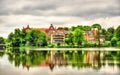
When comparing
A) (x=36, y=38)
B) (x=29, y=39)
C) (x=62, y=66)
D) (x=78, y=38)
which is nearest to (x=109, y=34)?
(x=36, y=38)

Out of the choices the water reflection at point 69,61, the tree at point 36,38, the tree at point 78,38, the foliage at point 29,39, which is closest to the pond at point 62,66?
the water reflection at point 69,61

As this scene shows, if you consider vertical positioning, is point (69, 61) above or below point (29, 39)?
below

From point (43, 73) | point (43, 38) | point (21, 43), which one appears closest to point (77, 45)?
point (43, 38)

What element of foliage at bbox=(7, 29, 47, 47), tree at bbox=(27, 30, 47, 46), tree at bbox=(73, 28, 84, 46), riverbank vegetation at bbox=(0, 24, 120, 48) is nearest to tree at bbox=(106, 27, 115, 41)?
riverbank vegetation at bbox=(0, 24, 120, 48)

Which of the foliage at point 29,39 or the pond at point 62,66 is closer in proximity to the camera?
the pond at point 62,66

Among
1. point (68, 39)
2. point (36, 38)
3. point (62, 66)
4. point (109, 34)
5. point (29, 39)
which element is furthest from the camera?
point (109, 34)

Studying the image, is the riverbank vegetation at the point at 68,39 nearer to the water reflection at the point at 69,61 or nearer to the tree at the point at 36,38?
the tree at the point at 36,38

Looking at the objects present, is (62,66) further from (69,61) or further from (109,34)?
(109,34)

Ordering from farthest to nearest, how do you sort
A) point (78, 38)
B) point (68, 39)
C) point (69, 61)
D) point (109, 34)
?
point (109, 34)
point (68, 39)
point (78, 38)
point (69, 61)

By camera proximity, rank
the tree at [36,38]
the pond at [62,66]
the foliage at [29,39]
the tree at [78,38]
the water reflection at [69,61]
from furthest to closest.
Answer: the foliage at [29,39] < the tree at [36,38] < the tree at [78,38] < the water reflection at [69,61] < the pond at [62,66]

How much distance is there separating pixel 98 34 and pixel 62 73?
103009 millimetres

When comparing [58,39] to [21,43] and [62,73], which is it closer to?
[21,43]

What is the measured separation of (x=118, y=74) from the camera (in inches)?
974

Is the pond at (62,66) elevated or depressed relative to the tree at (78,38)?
depressed
